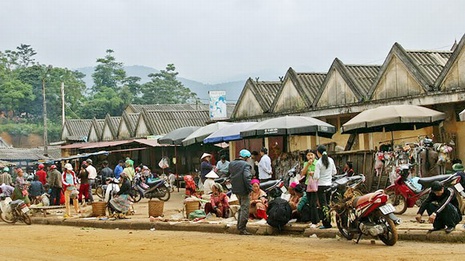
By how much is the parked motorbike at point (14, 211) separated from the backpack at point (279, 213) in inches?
415

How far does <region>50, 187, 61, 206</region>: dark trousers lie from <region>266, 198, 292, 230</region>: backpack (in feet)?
40.9

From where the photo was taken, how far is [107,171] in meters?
31.3

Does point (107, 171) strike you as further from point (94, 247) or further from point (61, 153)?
point (61, 153)

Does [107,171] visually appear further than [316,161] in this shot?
Yes

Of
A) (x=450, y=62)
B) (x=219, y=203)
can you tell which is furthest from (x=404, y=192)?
(x=450, y=62)

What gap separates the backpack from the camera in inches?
595

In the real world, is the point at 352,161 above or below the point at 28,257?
above

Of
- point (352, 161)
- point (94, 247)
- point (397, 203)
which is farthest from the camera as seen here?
point (352, 161)

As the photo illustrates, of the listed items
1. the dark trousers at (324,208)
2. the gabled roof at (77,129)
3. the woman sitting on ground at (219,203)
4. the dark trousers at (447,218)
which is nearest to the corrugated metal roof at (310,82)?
the woman sitting on ground at (219,203)

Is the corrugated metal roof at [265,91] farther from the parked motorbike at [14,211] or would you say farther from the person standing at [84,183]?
the parked motorbike at [14,211]

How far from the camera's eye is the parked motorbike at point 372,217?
12.3 meters

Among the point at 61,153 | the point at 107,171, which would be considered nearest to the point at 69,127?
the point at 61,153

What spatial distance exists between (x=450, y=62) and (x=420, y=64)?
72.7 inches

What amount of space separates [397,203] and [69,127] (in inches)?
1697
